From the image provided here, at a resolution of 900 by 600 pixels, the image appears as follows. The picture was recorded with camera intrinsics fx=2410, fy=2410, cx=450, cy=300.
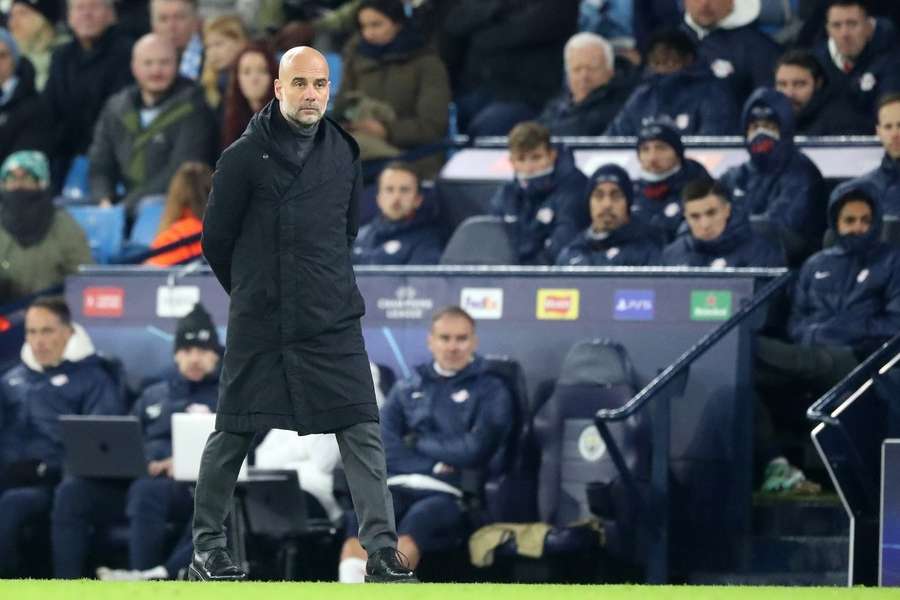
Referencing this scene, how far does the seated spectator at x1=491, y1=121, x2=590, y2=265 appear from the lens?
42.0 ft

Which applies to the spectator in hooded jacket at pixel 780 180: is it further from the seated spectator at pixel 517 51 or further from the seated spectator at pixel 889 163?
the seated spectator at pixel 517 51

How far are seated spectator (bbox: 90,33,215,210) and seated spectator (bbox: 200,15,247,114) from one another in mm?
148

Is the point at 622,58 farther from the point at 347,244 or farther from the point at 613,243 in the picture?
the point at 347,244

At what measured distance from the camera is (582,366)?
11391 millimetres

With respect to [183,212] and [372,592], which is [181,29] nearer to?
[183,212]

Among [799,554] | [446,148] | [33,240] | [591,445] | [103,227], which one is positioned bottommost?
[799,554]

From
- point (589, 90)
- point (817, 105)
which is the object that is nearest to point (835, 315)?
point (817, 105)

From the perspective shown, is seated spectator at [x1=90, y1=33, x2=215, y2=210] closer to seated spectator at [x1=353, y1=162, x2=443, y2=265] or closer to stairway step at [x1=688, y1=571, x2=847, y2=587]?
seated spectator at [x1=353, y1=162, x2=443, y2=265]

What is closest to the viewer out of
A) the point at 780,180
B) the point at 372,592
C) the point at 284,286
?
the point at 372,592

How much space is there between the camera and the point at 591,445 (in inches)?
443

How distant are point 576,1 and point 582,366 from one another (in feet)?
14.6

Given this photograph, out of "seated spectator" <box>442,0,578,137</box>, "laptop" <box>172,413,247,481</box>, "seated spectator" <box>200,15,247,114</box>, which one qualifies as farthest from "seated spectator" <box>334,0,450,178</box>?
"laptop" <box>172,413,247,481</box>

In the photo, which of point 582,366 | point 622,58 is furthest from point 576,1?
point 582,366

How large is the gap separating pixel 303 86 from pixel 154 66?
24.9 feet
